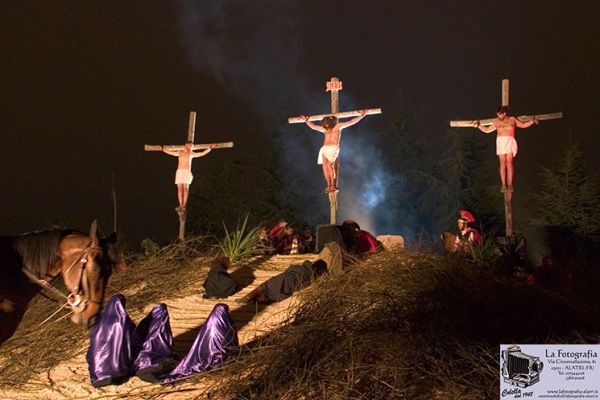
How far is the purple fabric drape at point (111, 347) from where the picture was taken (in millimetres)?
4656

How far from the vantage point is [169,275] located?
26.2ft

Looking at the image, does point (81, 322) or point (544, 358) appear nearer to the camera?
point (544, 358)

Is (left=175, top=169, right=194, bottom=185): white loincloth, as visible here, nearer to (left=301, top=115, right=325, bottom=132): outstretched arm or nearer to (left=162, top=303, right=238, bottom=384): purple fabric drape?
(left=301, top=115, right=325, bottom=132): outstretched arm

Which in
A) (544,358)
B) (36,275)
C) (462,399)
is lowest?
(462,399)

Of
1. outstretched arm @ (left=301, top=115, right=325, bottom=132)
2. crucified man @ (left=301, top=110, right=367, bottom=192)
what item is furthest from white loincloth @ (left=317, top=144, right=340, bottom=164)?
outstretched arm @ (left=301, top=115, right=325, bottom=132)

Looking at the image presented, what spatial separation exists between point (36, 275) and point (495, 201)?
770 inches

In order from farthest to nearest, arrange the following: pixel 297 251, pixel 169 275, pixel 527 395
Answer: pixel 297 251
pixel 169 275
pixel 527 395

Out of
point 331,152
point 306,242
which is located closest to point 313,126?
point 331,152

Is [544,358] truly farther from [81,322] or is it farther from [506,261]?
[506,261]


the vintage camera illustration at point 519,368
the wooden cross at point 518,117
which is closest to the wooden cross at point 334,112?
the wooden cross at point 518,117

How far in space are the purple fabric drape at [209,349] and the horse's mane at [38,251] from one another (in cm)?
154

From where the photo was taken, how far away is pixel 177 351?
5.60 m

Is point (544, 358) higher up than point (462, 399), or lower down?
higher up

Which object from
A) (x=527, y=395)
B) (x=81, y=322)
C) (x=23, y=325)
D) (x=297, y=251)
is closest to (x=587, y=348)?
(x=527, y=395)
